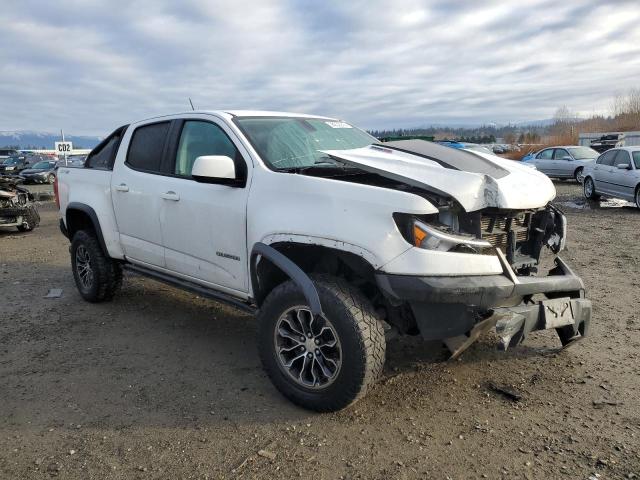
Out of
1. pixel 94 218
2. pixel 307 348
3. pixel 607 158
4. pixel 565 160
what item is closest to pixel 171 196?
pixel 94 218

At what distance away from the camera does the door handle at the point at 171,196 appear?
4211mm

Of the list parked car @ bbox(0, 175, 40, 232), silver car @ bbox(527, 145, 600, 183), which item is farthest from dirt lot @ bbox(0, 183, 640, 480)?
silver car @ bbox(527, 145, 600, 183)

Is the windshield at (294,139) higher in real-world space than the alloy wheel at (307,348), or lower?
higher

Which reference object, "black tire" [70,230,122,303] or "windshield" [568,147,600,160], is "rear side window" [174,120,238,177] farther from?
"windshield" [568,147,600,160]

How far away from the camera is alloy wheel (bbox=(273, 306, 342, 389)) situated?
3.22 m

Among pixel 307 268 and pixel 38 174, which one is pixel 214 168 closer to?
pixel 307 268

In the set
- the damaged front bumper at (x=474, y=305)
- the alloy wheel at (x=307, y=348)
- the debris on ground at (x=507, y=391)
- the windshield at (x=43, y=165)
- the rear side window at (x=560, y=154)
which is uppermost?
the windshield at (x=43, y=165)

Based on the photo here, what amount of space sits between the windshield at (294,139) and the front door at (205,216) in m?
0.17

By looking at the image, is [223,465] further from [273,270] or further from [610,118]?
[610,118]

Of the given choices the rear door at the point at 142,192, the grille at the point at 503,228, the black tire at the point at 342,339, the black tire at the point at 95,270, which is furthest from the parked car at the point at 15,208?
the grille at the point at 503,228

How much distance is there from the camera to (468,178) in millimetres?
3094

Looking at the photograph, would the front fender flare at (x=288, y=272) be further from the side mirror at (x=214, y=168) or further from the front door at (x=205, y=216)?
the side mirror at (x=214, y=168)

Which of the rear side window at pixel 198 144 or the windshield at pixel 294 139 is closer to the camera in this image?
the windshield at pixel 294 139

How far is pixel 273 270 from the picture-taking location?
3570 millimetres
